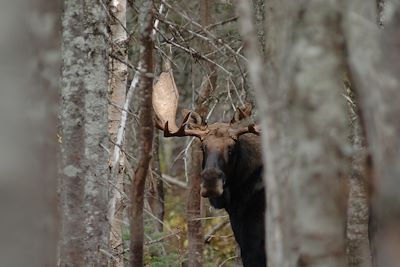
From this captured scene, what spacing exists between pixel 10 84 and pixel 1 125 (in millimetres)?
217

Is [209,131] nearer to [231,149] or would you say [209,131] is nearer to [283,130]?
[231,149]

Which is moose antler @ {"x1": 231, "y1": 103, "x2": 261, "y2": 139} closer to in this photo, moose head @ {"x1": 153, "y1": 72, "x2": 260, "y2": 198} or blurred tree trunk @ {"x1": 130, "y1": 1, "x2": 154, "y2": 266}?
moose head @ {"x1": 153, "y1": 72, "x2": 260, "y2": 198}

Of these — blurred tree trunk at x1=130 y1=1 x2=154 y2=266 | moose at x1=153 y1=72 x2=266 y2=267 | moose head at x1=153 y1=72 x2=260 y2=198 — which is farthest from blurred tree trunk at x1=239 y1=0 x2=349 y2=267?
moose at x1=153 y1=72 x2=266 y2=267

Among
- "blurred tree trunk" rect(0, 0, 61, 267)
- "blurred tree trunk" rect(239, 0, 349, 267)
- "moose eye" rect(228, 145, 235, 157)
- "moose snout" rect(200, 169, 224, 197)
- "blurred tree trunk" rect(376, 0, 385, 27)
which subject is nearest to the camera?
"blurred tree trunk" rect(239, 0, 349, 267)

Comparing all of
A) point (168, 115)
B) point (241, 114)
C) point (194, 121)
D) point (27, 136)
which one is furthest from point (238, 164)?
point (27, 136)

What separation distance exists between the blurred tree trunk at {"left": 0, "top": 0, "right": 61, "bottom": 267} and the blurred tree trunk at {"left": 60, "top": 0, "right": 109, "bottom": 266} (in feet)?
3.84

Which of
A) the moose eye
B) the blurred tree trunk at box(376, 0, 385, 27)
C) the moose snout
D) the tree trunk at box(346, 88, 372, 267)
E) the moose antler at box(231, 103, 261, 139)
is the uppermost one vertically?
the blurred tree trunk at box(376, 0, 385, 27)

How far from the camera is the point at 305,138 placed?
4.24 metres

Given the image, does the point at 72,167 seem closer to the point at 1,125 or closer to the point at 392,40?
the point at 1,125

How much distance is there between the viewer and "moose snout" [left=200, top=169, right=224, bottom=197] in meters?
8.15

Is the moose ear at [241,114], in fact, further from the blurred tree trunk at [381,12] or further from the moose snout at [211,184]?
the blurred tree trunk at [381,12]

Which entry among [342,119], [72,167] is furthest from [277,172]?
[72,167]

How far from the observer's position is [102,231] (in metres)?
6.35

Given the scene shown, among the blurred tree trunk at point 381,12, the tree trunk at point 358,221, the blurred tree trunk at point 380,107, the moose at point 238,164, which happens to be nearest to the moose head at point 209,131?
the moose at point 238,164
